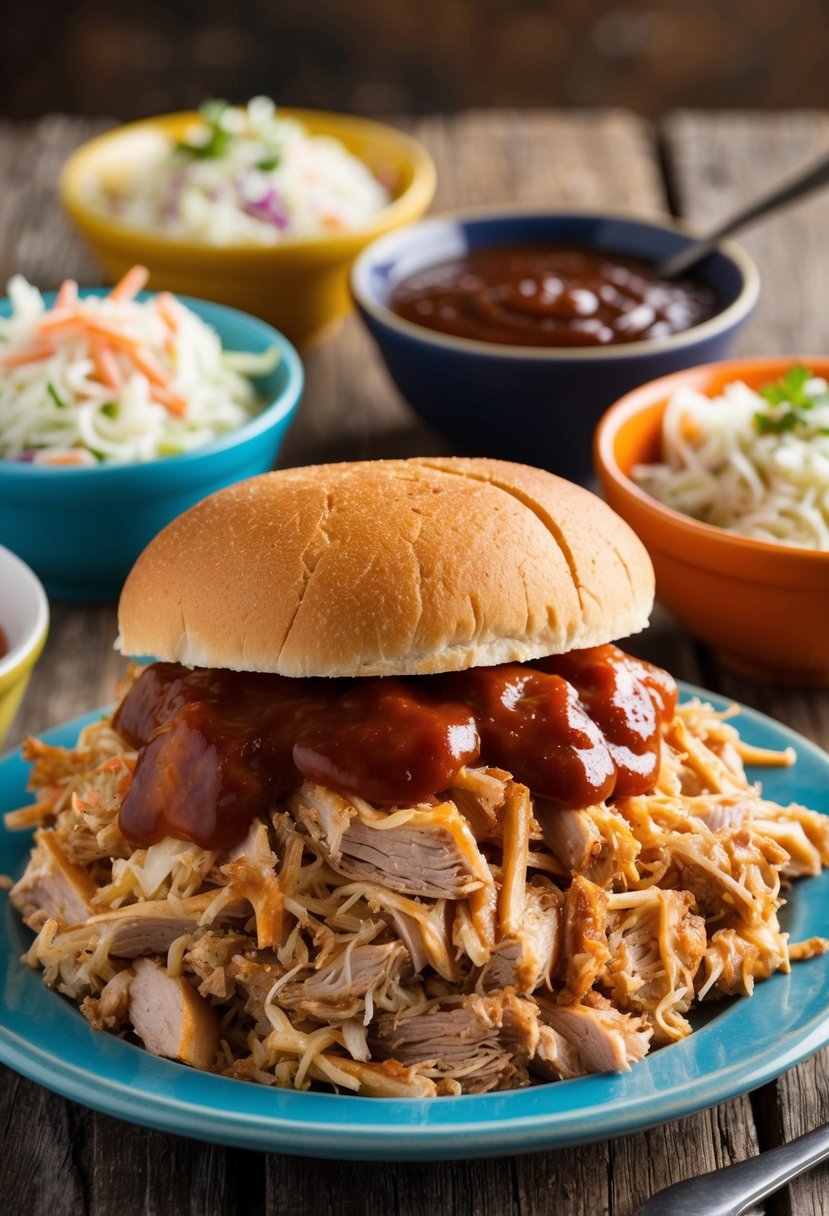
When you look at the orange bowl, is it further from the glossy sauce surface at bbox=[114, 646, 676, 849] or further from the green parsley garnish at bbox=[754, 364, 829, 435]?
the glossy sauce surface at bbox=[114, 646, 676, 849]

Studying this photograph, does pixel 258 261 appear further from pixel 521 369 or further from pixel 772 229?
pixel 772 229

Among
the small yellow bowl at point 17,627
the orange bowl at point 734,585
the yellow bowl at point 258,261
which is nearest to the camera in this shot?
the small yellow bowl at point 17,627

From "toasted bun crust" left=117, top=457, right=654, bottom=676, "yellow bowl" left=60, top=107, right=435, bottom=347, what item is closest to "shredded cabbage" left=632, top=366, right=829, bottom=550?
"toasted bun crust" left=117, top=457, right=654, bottom=676

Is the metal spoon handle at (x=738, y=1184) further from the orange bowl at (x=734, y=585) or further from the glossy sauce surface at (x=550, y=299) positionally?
the glossy sauce surface at (x=550, y=299)

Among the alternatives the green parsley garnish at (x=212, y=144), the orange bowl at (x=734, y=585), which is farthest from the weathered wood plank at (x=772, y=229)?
the green parsley garnish at (x=212, y=144)

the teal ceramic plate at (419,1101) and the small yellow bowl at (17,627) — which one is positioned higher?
the teal ceramic plate at (419,1101)

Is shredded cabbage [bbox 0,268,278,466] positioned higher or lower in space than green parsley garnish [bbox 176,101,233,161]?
lower

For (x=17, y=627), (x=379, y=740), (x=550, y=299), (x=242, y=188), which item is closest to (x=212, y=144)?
(x=242, y=188)
